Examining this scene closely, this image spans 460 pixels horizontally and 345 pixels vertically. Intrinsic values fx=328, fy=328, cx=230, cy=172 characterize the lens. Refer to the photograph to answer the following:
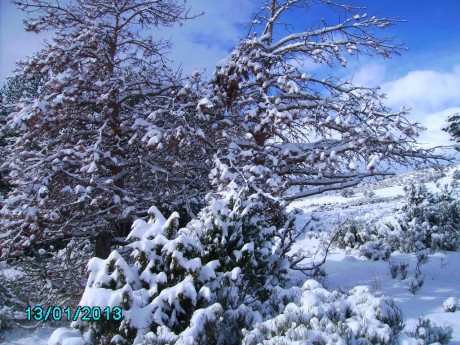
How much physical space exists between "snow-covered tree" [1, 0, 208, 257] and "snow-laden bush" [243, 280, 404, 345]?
284 cm

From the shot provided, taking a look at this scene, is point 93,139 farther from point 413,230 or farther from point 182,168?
point 413,230

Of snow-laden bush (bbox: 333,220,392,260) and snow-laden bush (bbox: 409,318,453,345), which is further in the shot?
snow-laden bush (bbox: 333,220,392,260)

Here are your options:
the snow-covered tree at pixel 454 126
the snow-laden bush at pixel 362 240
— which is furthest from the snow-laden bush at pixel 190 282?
the snow-covered tree at pixel 454 126

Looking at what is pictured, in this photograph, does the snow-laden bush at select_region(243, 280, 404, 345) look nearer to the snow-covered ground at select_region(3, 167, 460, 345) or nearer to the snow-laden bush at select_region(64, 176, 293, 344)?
the snow-laden bush at select_region(64, 176, 293, 344)

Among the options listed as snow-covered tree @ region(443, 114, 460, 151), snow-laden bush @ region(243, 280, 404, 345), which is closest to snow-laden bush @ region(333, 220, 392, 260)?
snow-laden bush @ region(243, 280, 404, 345)

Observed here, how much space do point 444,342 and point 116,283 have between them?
9.57ft

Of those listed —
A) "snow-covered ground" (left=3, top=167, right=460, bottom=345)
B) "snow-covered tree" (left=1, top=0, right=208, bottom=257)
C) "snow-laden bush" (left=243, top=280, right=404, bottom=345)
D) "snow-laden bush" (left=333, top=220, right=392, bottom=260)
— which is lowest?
"snow-covered ground" (left=3, top=167, right=460, bottom=345)

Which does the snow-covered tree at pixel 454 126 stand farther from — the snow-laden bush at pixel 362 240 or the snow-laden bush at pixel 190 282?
the snow-laden bush at pixel 190 282

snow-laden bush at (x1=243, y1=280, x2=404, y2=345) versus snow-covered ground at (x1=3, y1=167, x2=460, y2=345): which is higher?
snow-laden bush at (x1=243, y1=280, x2=404, y2=345)

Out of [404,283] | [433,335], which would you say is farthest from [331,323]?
[404,283]

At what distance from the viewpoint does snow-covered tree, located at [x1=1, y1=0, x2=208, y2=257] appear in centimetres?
491

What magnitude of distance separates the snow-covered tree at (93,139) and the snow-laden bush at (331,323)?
2845 mm

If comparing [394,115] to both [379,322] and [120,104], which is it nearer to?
[379,322]

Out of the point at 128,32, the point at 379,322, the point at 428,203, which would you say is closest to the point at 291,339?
the point at 379,322
